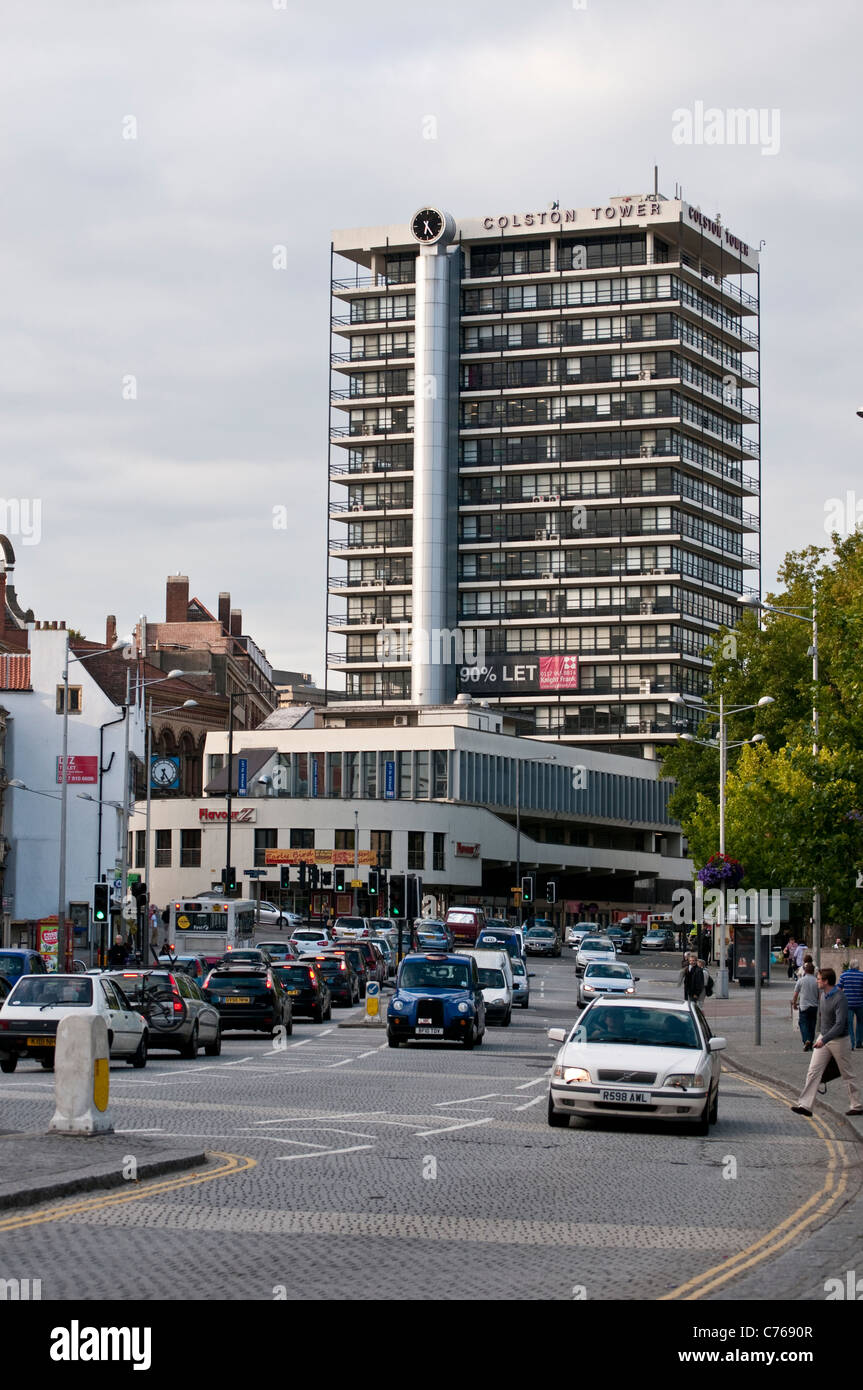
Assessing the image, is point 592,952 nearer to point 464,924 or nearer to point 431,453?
point 464,924

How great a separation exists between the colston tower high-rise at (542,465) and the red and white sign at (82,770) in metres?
45.6

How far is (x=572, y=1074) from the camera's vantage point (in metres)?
19.5

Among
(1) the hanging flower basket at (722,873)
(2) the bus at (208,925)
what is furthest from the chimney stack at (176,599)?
(1) the hanging flower basket at (722,873)

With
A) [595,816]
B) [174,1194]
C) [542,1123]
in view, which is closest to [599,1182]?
[174,1194]

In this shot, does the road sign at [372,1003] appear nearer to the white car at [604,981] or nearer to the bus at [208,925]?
the white car at [604,981]

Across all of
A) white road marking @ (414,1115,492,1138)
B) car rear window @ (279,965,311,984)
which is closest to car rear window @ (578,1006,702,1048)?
white road marking @ (414,1115,492,1138)

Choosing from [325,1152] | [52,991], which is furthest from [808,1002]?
[325,1152]

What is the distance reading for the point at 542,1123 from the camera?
20094mm

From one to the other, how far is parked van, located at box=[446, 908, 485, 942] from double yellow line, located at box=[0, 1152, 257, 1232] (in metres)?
→ 66.6

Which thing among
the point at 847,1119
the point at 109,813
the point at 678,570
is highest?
the point at 678,570
